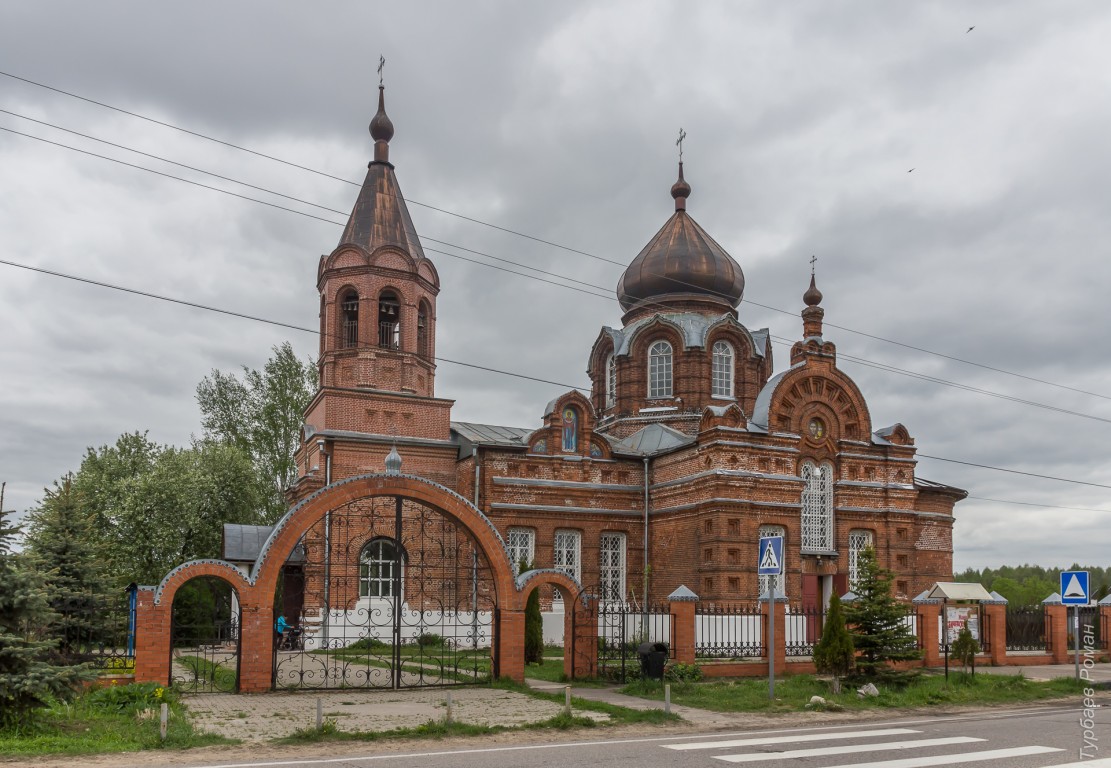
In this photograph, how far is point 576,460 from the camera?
28625 mm

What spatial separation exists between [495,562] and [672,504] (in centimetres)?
1203

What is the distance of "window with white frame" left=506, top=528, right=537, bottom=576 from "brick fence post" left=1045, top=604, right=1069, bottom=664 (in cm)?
1313

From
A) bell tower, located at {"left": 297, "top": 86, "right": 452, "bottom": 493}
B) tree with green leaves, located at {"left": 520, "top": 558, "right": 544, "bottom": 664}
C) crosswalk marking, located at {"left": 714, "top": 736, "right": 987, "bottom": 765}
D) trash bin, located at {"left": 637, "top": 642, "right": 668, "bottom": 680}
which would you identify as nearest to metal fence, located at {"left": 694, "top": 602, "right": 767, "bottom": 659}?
trash bin, located at {"left": 637, "top": 642, "right": 668, "bottom": 680}

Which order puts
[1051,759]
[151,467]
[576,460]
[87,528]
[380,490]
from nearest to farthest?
[1051,759] < [380,490] < [87,528] < [576,460] < [151,467]

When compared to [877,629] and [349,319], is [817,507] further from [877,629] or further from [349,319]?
[349,319]

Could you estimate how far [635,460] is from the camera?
→ 29.5m

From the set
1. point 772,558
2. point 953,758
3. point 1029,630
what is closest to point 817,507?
point 1029,630

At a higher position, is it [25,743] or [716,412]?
Answer: [716,412]

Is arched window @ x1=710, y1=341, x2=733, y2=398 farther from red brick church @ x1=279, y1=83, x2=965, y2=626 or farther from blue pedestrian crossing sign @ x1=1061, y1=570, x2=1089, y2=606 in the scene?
blue pedestrian crossing sign @ x1=1061, y1=570, x2=1089, y2=606

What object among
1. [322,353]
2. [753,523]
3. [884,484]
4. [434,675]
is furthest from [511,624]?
[884,484]

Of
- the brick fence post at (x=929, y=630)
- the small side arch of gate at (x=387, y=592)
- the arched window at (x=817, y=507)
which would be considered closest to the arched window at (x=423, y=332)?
the small side arch of gate at (x=387, y=592)

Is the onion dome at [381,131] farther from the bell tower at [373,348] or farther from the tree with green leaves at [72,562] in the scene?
the tree with green leaves at [72,562]

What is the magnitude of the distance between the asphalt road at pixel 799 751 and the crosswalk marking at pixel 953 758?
0.03ft

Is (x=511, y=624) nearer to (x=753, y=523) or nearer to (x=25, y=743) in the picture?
(x=25, y=743)
